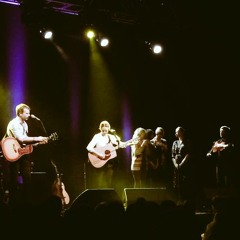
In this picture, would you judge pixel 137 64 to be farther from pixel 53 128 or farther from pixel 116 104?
pixel 53 128

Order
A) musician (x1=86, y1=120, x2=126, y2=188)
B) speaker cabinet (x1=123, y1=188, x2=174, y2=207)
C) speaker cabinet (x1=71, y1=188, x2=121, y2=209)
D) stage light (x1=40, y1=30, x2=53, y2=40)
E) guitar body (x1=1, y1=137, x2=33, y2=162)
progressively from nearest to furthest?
speaker cabinet (x1=71, y1=188, x2=121, y2=209) < speaker cabinet (x1=123, y1=188, x2=174, y2=207) < guitar body (x1=1, y1=137, x2=33, y2=162) < musician (x1=86, y1=120, x2=126, y2=188) < stage light (x1=40, y1=30, x2=53, y2=40)

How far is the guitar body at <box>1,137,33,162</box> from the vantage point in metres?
8.53

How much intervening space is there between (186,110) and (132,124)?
66.2 inches

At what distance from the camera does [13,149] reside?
862 cm

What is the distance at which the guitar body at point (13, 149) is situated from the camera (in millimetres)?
8531

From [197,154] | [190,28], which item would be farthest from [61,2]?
[197,154]

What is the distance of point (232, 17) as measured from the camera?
37.3 ft

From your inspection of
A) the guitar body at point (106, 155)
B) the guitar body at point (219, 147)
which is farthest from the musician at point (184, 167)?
the guitar body at point (106, 155)

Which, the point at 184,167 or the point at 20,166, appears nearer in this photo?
the point at 20,166

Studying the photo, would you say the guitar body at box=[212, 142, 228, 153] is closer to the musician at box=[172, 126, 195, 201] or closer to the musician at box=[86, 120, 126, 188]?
the musician at box=[172, 126, 195, 201]

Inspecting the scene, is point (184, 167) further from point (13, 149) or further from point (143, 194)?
point (13, 149)

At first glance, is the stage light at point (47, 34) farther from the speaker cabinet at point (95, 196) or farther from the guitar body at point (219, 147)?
the speaker cabinet at point (95, 196)

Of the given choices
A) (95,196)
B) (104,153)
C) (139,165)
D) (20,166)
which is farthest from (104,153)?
(95,196)

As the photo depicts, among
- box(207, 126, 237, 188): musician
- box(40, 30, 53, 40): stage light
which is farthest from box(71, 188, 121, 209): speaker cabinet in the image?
box(40, 30, 53, 40): stage light
